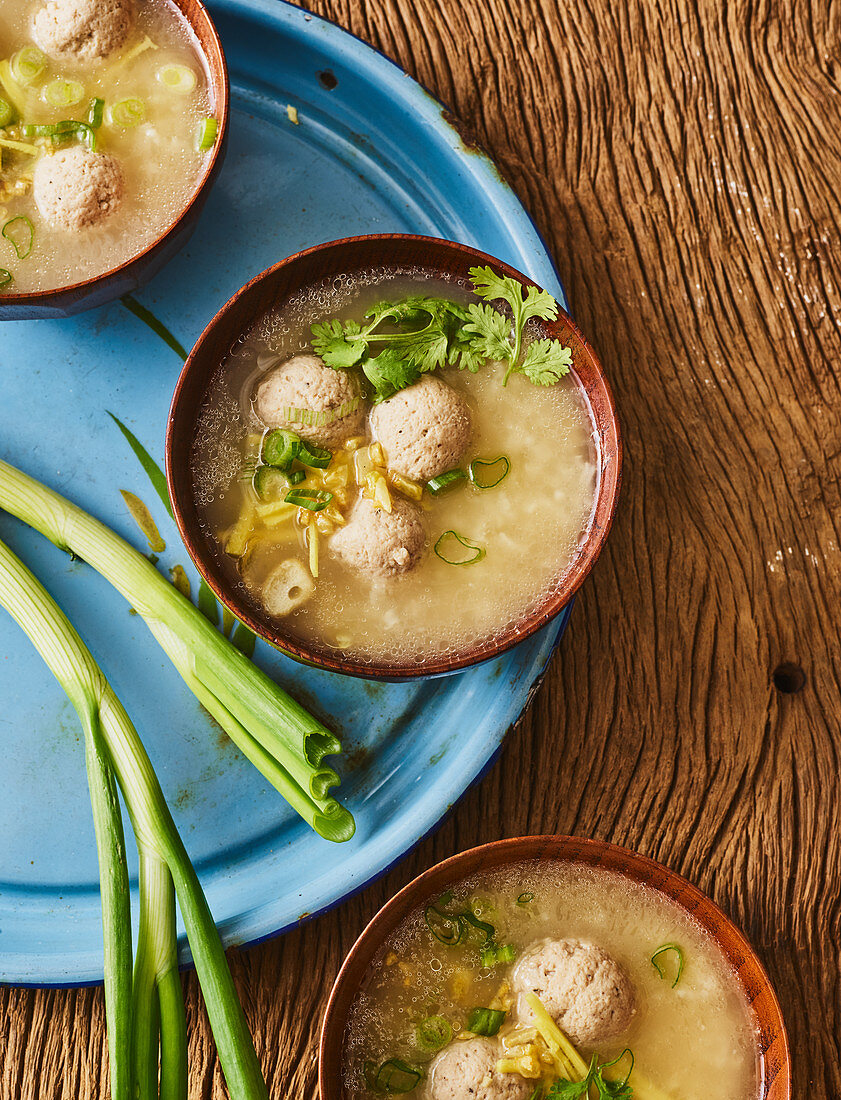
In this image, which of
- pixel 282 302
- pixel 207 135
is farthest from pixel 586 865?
pixel 207 135

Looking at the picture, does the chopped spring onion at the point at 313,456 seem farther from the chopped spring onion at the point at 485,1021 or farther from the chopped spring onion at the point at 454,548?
the chopped spring onion at the point at 485,1021

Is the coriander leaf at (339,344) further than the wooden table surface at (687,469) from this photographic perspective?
No

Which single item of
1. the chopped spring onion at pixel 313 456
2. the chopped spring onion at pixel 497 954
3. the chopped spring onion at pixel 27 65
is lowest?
the chopped spring onion at pixel 497 954

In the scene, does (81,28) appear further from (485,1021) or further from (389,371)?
(485,1021)

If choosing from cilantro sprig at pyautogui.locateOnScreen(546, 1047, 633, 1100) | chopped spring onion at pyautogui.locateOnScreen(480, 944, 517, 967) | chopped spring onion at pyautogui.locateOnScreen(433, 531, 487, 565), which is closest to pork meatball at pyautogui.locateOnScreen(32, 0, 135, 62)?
chopped spring onion at pyautogui.locateOnScreen(433, 531, 487, 565)

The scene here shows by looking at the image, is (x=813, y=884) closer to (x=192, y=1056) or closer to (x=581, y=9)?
(x=192, y=1056)

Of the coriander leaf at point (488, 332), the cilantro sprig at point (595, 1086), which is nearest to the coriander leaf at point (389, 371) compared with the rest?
the coriander leaf at point (488, 332)

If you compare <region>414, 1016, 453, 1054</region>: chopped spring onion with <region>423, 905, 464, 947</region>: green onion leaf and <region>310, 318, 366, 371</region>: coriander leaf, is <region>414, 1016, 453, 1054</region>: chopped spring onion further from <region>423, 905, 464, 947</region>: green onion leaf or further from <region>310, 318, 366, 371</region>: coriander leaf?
<region>310, 318, 366, 371</region>: coriander leaf
